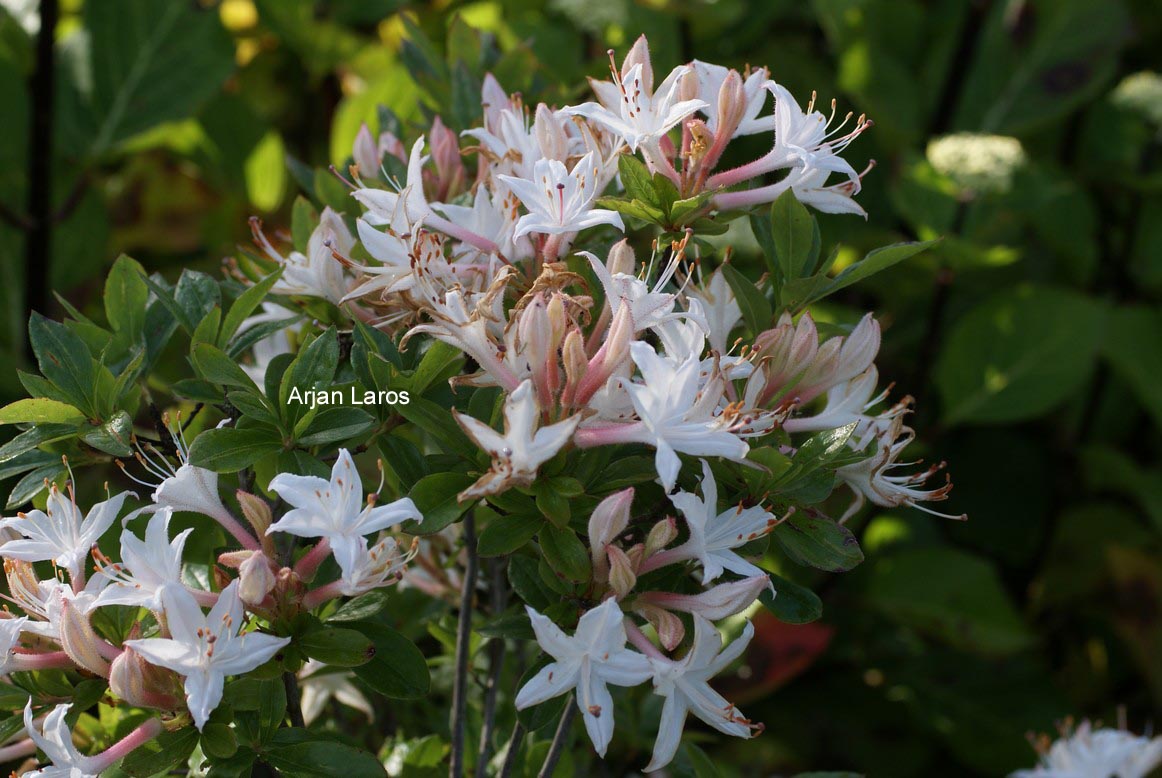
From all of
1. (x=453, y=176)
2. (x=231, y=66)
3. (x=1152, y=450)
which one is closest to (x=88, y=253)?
(x=231, y=66)

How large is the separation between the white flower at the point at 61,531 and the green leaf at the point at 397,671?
0.61ft

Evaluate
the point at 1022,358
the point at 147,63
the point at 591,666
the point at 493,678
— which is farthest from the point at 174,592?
the point at 1022,358

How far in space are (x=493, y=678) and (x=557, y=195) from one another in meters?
0.44

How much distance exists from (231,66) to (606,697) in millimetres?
1447

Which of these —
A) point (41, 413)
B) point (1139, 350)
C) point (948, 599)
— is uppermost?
point (41, 413)

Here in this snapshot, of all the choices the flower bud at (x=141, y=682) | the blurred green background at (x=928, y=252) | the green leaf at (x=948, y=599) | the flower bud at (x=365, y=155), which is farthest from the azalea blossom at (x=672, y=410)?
the green leaf at (x=948, y=599)

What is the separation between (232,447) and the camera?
30.0 inches

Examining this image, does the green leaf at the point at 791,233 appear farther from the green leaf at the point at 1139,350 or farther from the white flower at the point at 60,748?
the green leaf at the point at 1139,350

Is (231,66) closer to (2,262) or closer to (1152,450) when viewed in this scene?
(2,262)

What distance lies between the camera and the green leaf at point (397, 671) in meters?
0.78

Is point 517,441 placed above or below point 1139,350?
above

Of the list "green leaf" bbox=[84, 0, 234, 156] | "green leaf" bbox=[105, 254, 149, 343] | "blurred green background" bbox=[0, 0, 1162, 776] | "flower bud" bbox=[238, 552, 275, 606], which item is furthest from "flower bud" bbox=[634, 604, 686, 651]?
"green leaf" bbox=[84, 0, 234, 156]

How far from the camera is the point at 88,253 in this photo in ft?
6.52

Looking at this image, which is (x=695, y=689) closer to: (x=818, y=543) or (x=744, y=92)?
(x=818, y=543)
